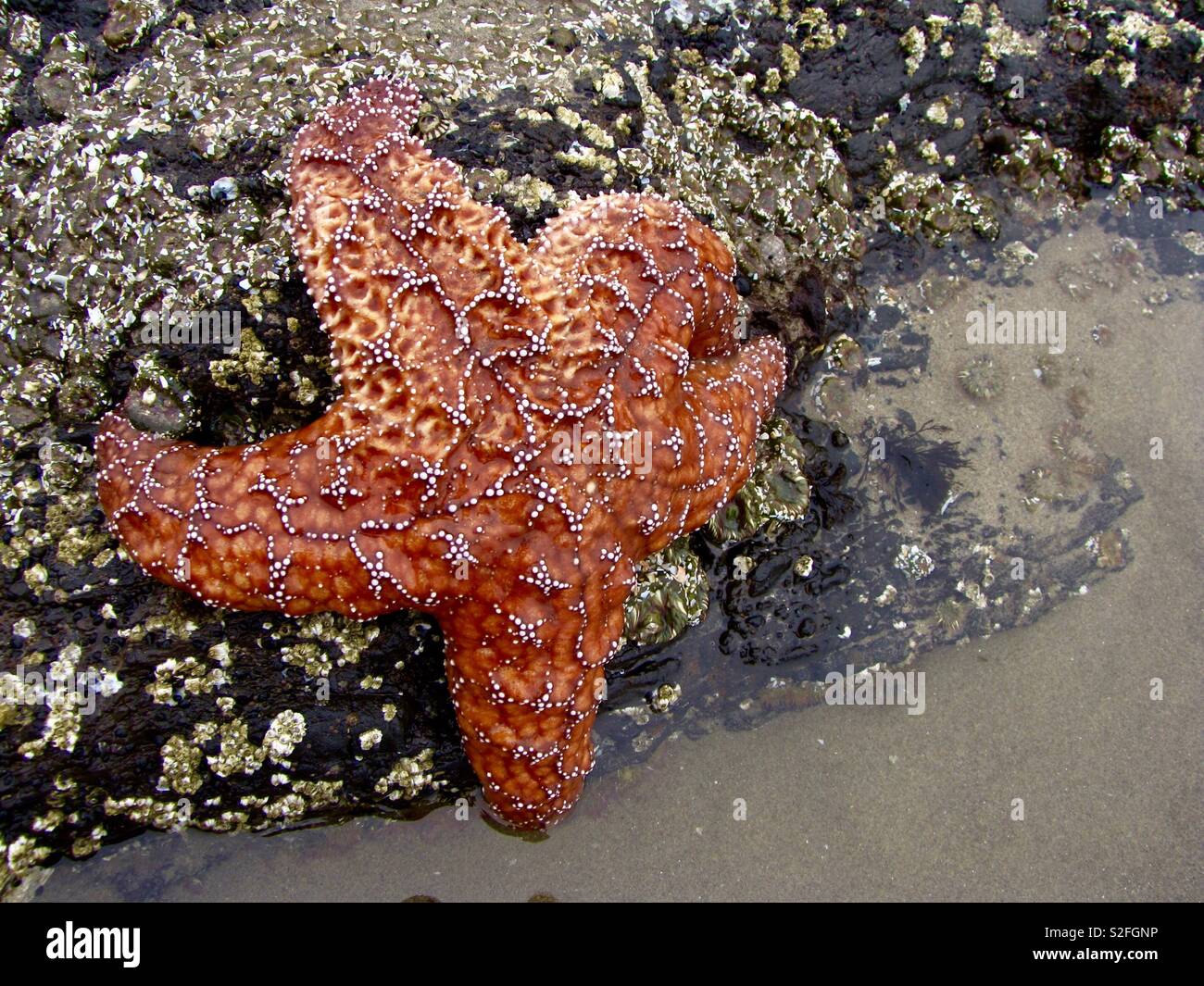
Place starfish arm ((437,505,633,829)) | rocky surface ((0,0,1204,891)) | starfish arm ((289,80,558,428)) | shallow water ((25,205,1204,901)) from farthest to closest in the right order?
shallow water ((25,205,1204,901))
rocky surface ((0,0,1204,891))
starfish arm ((437,505,633,829))
starfish arm ((289,80,558,428))

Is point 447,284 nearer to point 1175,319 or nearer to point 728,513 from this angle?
point 728,513

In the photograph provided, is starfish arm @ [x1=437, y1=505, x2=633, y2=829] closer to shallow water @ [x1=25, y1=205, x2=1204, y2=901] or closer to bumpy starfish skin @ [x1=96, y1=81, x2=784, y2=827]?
bumpy starfish skin @ [x1=96, y1=81, x2=784, y2=827]

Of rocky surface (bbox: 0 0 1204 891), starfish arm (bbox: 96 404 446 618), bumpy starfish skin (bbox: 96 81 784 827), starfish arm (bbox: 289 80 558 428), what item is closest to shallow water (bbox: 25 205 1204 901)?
rocky surface (bbox: 0 0 1204 891)

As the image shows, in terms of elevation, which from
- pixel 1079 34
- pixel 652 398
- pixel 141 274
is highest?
pixel 1079 34

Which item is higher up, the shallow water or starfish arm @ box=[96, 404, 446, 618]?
starfish arm @ box=[96, 404, 446, 618]

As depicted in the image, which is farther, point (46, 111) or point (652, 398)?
point (46, 111)

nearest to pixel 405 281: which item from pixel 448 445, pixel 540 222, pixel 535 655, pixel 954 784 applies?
pixel 448 445
